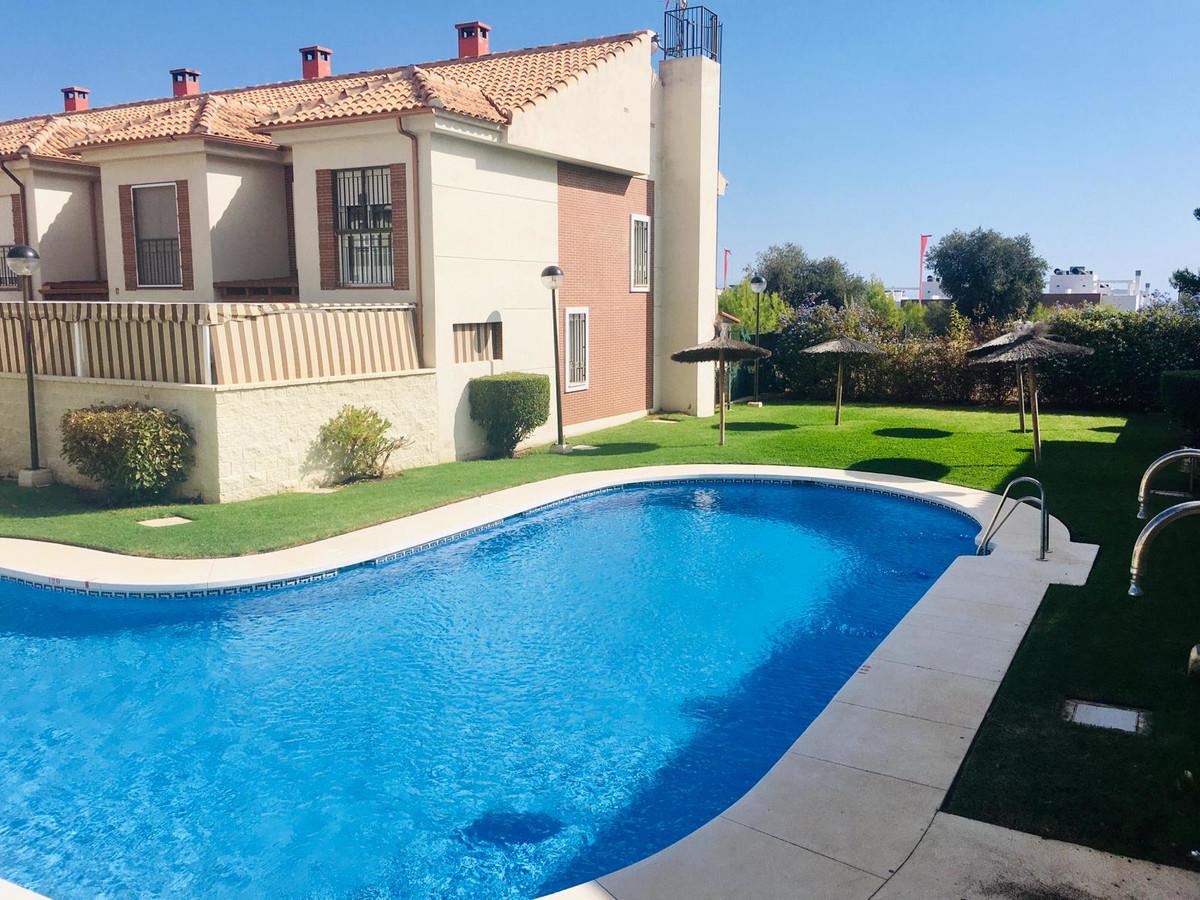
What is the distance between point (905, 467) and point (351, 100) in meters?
12.6

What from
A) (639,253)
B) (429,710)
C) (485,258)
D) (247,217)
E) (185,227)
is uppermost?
(247,217)

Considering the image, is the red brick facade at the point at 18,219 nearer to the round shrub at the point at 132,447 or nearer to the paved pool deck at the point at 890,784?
the round shrub at the point at 132,447

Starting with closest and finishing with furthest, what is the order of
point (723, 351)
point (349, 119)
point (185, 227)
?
point (349, 119), point (723, 351), point (185, 227)

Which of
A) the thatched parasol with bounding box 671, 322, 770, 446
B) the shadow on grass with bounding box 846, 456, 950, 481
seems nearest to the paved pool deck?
the shadow on grass with bounding box 846, 456, 950, 481

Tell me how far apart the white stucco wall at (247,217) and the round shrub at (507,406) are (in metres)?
6.01

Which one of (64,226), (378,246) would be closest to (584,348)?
(378,246)

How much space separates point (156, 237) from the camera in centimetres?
2050

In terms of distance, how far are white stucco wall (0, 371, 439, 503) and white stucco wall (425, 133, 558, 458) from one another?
0.87 meters

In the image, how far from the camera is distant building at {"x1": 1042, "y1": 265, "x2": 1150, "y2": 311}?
69875mm

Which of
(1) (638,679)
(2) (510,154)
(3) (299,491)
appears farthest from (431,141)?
(1) (638,679)

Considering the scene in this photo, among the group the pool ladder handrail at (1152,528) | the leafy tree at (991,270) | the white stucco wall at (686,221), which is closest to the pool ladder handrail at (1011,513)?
the pool ladder handrail at (1152,528)

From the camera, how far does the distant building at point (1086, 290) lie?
69.9 metres

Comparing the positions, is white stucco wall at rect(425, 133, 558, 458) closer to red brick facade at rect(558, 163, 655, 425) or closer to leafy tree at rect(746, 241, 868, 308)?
red brick facade at rect(558, 163, 655, 425)

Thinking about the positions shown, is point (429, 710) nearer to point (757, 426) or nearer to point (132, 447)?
point (132, 447)
